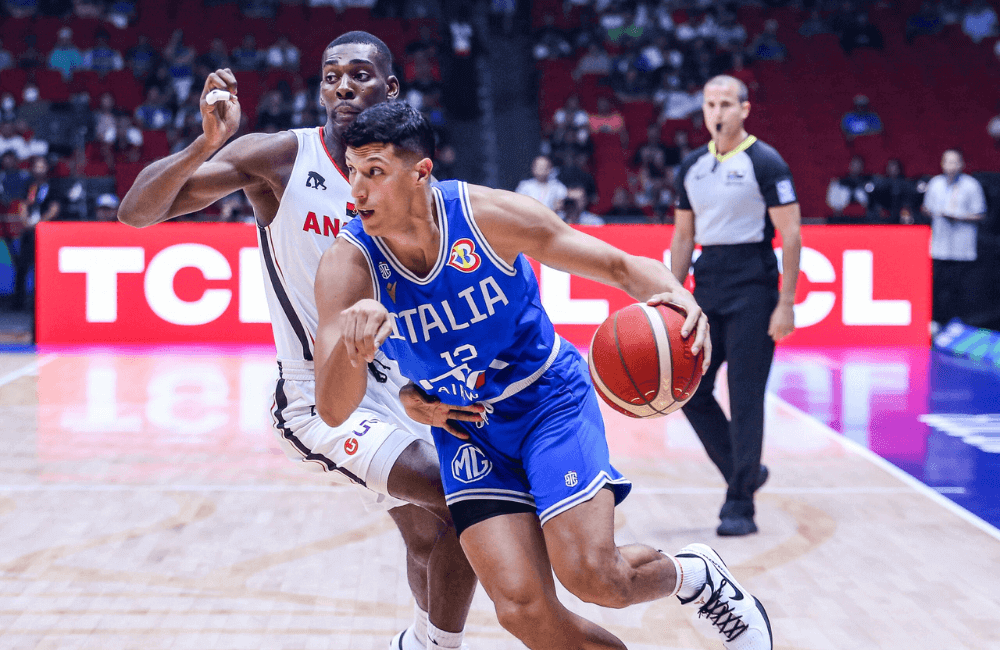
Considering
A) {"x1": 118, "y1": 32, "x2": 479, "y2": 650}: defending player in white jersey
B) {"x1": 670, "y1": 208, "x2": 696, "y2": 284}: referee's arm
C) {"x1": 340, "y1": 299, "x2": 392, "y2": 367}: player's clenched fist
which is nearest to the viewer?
{"x1": 340, "y1": 299, "x2": 392, "y2": 367}: player's clenched fist

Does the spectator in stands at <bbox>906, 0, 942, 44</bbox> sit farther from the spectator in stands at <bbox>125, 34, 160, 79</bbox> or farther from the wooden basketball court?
the wooden basketball court

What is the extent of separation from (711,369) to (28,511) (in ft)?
11.2

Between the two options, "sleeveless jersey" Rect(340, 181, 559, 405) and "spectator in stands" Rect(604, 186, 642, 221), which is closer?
"sleeveless jersey" Rect(340, 181, 559, 405)

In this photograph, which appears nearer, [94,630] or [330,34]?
[94,630]

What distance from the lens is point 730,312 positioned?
199 inches

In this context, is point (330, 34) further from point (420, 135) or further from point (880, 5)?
point (420, 135)

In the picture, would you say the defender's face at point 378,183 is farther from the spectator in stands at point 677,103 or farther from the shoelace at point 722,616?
the spectator in stands at point 677,103

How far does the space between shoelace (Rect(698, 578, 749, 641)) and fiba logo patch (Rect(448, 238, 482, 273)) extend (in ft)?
4.12

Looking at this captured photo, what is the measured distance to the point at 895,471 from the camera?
6.08 meters

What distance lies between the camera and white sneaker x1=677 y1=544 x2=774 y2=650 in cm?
317

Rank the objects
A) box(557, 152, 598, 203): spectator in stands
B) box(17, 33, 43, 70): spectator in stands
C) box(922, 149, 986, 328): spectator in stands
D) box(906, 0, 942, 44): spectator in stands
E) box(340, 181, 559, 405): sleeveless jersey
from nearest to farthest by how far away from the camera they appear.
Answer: box(340, 181, 559, 405): sleeveless jersey < box(922, 149, 986, 328): spectator in stands < box(557, 152, 598, 203): spectator in stands < box(17, 33, 43, 70): spectator in stands < box(906, 0, 942, 44): spectator in stands

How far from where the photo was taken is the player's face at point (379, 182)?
9.07ft

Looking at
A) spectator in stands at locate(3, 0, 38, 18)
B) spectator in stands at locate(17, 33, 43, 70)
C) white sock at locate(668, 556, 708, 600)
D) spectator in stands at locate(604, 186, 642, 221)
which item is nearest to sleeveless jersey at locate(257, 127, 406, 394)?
white sock at locate(668, 556, 708, 600)

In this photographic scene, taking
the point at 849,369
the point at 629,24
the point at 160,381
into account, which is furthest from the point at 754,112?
the point at 160,381
